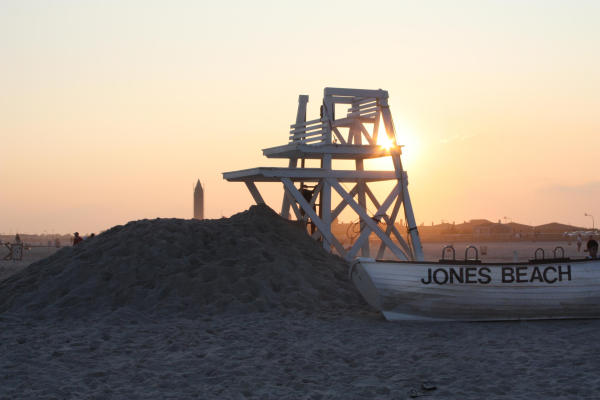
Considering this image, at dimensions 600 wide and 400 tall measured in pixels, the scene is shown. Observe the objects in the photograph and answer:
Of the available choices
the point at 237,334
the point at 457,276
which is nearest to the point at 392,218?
the point at 457,276

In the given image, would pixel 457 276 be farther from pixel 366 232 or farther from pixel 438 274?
pixel 366 232

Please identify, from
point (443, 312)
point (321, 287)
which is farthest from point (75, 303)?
point (443, 312)

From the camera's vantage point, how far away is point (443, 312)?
15.2m

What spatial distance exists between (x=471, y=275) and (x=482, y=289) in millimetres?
385

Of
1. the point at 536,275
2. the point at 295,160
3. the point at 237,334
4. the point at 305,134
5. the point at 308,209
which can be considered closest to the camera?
the point at 237,334

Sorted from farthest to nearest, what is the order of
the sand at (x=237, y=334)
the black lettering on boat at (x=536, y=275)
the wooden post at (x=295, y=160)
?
1. the wooden post at (x=295, y=160)
2. the black lettering on boat at (x=536, y=275)
3. the sand at (x=237, y=334)

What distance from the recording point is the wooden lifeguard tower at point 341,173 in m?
20.6

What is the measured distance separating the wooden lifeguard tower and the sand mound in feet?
4.76

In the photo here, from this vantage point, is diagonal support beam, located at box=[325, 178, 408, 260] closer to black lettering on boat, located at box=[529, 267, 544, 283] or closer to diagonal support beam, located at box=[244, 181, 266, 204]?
diagonal support beam, located at box=[244, 181, 266, 204]

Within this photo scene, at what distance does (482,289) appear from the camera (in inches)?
591

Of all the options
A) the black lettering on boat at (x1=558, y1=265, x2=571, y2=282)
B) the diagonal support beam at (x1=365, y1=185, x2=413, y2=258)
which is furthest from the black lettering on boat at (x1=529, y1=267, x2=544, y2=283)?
the diagonal support beam at (x1=365, y1=185, x2=413, y2=258)

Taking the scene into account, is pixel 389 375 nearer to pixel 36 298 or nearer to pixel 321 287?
pixel 321 287

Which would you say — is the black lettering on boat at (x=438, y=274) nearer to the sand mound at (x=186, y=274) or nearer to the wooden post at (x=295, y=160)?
the sand mound at (x=186, y=274)

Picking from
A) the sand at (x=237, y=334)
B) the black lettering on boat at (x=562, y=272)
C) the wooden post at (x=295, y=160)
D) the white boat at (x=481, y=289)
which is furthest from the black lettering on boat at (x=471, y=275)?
the wooden post at (x=295, y=160)
